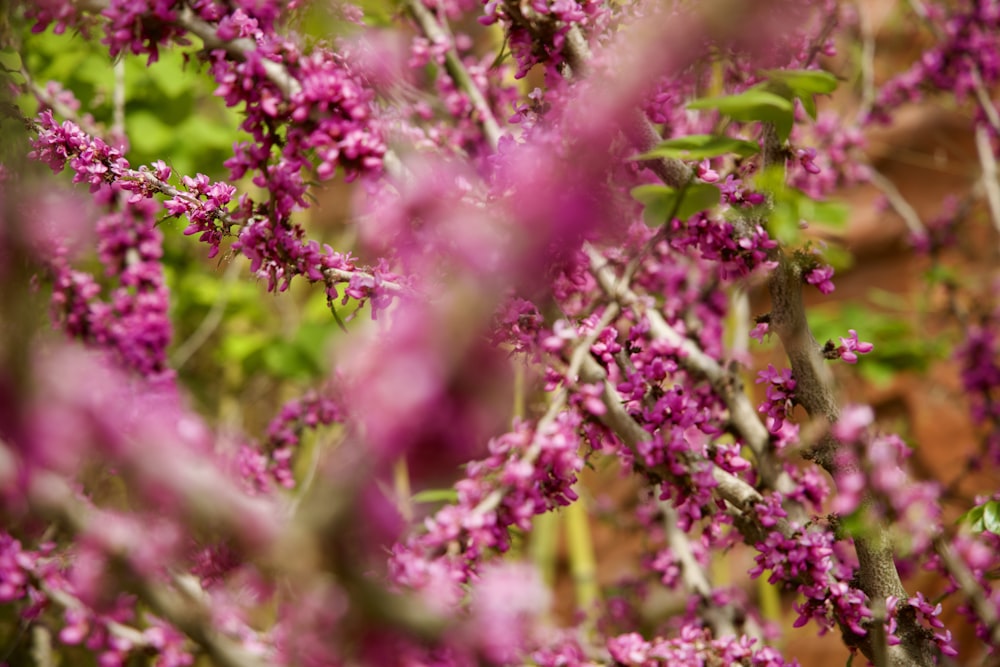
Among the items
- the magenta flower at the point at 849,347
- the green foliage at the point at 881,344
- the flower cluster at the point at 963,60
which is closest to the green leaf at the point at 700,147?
the magenta flower at the point at 849,347

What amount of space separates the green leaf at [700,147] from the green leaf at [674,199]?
0.14ft

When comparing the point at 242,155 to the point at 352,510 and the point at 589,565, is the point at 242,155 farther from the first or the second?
the point at 589,565

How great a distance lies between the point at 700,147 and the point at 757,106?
0.09 meters

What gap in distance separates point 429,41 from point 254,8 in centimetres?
61

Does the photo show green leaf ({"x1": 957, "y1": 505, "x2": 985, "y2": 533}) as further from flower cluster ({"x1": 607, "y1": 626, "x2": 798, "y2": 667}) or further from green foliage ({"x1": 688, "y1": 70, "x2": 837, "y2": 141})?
green foliage ({"x1": 688, "y1": 70, "x2": 837, "y2": 141})

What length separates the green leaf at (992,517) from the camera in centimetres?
143

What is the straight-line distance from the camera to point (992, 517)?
57.1 inches

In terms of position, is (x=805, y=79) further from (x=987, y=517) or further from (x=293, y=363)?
(x=293, y=363)

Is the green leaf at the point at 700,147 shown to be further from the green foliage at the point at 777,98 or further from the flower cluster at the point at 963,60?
the flower cluster at the point at 963,60

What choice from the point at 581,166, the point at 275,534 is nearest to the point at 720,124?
the point at 581,166

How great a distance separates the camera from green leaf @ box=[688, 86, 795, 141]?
1.04m

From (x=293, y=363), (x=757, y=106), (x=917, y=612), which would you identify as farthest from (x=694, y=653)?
(x=293, y=363)

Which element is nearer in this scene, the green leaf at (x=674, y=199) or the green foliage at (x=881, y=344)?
the green leaf at (x=674, y=199)

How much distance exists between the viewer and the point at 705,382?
184cm
